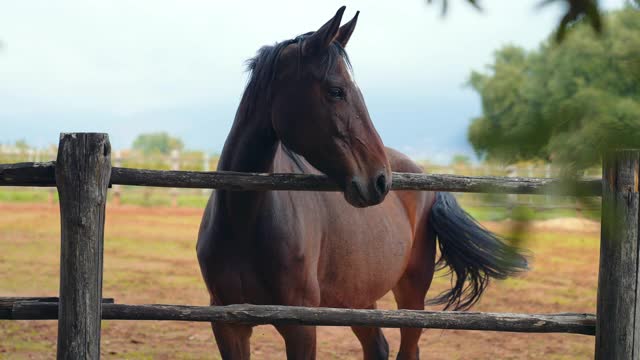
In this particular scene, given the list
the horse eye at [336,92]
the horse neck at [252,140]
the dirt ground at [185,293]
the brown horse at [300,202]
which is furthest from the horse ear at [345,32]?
the dirt ground at [185,293]

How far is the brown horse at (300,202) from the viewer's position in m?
2.82

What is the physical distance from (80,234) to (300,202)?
3.89ft

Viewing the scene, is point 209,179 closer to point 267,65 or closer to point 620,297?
point 267,65

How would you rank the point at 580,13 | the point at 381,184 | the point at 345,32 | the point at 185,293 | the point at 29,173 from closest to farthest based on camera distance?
1. the point at 580,13
2. the point at 29,173
3. the point at 381,184
4. the point at 345,32
5. the point at 185,293

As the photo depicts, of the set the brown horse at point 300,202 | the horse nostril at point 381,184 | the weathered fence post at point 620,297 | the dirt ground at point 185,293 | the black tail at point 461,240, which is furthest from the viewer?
the dirt ground at point 185,293

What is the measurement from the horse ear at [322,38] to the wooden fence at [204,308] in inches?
23.5

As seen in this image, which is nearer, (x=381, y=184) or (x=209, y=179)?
(x=209, y=179)

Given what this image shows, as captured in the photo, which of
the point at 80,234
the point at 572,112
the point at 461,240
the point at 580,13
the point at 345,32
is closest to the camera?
the point at 572,112

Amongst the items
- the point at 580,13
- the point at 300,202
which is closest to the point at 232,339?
the point at 300,202

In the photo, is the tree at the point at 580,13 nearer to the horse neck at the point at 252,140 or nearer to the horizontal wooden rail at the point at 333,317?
the horizontal wooden rail at the point at 333,317

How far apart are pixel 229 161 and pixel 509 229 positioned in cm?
243

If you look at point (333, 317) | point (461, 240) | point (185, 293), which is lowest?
point (185, 293)

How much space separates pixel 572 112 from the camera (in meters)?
0.66

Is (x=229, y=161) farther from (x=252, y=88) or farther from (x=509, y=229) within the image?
(x=509, y=229)
